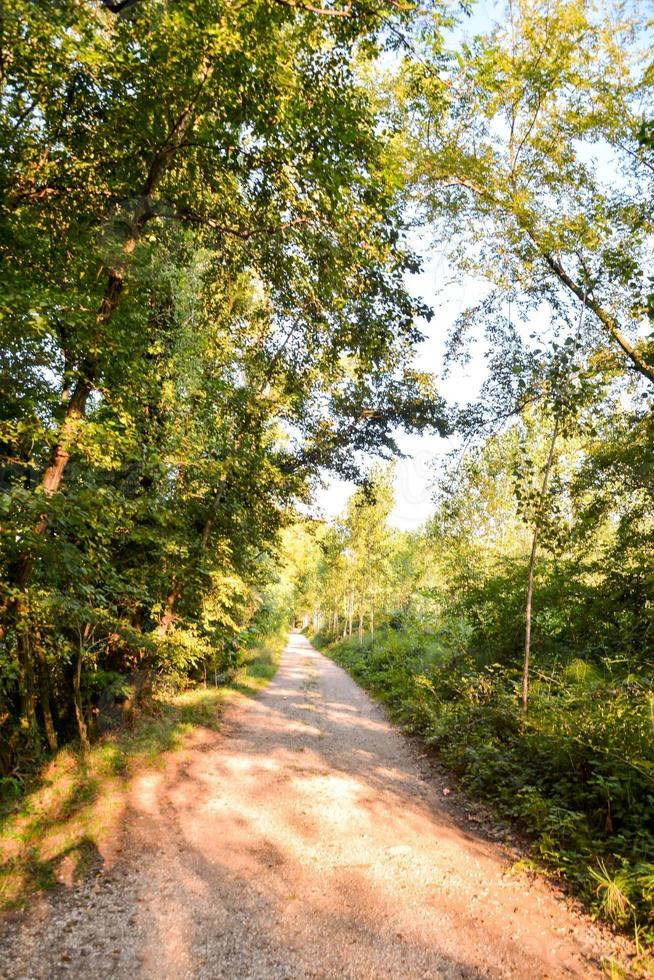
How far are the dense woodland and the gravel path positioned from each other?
2.72ft

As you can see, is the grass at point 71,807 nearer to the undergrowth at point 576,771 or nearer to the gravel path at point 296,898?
the gravel path at point 296,898

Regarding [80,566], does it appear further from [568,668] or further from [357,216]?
[568,668]

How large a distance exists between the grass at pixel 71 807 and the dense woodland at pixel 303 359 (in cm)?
49

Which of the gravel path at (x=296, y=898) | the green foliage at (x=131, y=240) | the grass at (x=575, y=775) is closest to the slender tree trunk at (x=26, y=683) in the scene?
the green foliage at (x=131, y=240)

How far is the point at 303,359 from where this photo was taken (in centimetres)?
932

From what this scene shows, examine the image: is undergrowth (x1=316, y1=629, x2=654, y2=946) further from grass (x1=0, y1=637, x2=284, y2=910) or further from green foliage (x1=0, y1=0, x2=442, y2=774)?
green foliage (x1=0, y1=0, x2=442, y2=774)

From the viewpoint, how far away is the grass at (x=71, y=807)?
444 cm

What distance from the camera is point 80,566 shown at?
4.73 metres

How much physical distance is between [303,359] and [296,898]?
26.2ft

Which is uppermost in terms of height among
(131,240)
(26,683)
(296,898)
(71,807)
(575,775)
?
(131,240)

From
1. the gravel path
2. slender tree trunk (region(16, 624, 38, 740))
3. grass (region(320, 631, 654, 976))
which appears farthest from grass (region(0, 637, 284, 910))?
grass (region(320, 631, 654, 976))

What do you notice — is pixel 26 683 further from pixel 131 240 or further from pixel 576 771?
pixel 576 771

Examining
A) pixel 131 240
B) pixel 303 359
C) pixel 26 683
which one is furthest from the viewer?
pixel 303 359

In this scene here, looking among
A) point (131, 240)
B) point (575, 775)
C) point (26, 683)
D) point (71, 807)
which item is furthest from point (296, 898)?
point (131, 240)
